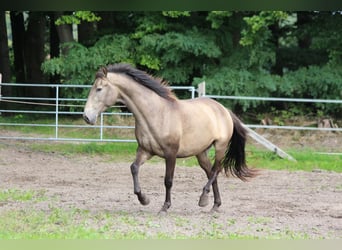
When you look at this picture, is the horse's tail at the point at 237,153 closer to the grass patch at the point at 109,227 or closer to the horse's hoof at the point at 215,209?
the horse's hoof at the point at 215,209

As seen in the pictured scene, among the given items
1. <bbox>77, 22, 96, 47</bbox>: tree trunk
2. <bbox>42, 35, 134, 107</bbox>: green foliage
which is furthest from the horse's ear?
<bbox>77, 22, 96, 47</bbox>: tree trunk

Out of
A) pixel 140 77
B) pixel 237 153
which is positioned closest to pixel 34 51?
pixel 237 153

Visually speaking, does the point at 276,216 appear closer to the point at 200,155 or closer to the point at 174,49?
the point at 200,155

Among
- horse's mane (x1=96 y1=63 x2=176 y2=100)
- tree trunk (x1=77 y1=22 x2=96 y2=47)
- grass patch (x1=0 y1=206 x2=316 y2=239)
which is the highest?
tree trunk (x1=77 y1=22 x2=96 y2=47)

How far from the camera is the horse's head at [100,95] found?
218 inches

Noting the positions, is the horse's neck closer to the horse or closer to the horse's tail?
the horse

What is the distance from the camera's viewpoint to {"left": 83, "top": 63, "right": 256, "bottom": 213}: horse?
5629 mm

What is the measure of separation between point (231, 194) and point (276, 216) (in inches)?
62.6

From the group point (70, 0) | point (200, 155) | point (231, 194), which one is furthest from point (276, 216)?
point (70, 0)

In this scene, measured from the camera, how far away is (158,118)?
571cm

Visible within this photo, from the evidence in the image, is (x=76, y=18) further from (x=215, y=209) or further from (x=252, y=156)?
(x=215, y=209)

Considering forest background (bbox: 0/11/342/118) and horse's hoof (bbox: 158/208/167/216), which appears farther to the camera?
forest background (bbox: 0/11/342/118)

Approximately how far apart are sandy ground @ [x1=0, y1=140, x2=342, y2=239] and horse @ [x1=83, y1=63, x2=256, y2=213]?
1.71 ft

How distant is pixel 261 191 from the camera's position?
755cm
